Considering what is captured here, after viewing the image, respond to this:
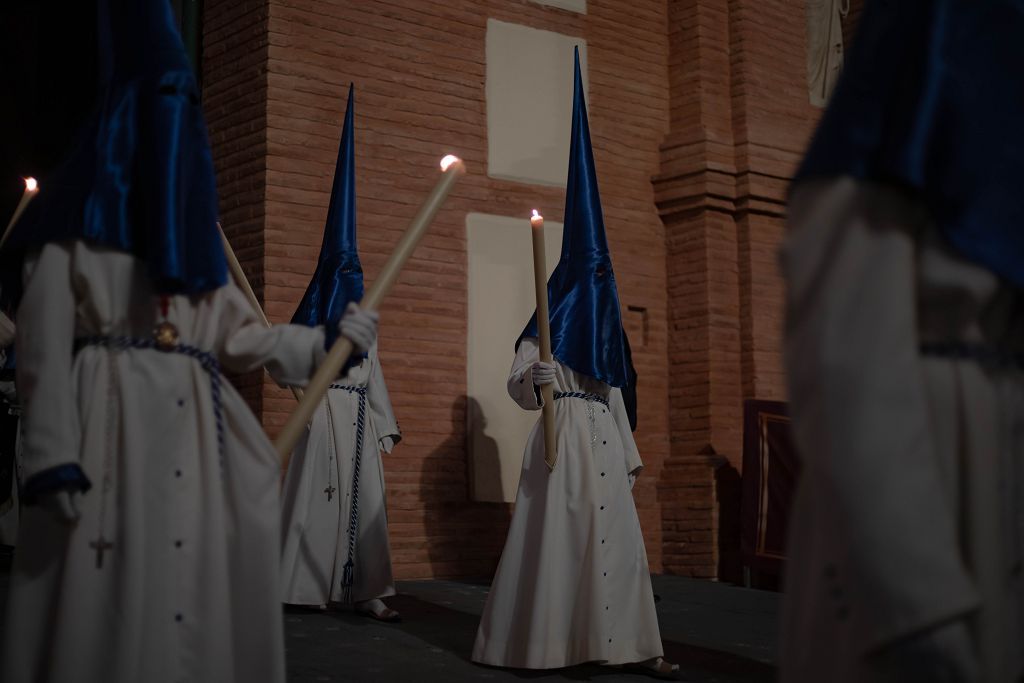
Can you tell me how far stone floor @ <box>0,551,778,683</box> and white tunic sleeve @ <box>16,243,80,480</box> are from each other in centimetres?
242

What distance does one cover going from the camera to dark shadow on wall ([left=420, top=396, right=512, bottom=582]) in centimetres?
939

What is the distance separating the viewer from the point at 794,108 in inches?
448

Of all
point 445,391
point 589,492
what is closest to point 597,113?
point 445,391

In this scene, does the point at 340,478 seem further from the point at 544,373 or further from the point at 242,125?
the point at 242,125

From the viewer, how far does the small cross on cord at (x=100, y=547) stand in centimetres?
282

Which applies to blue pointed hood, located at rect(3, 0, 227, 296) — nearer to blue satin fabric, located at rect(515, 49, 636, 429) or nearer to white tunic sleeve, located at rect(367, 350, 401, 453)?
blue satin fabric, located at rect(515, 49, 636, 429)

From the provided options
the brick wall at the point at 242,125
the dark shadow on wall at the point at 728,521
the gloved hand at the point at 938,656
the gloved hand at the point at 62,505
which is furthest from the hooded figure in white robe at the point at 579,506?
the dark shadow on wall at the point at 728,521

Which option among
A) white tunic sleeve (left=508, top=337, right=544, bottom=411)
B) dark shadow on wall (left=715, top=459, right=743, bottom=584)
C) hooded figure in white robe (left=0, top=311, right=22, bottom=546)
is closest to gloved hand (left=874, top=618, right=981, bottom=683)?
white tunic sleeve (left=508, top=337, right=544, bottom=411)

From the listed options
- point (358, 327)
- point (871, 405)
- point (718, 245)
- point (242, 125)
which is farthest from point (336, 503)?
point (871, 405)

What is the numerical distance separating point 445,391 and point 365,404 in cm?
194

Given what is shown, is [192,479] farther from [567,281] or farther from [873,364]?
[567,281]

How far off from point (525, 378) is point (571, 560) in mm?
953

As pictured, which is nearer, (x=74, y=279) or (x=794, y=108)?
(x=74, y=279)

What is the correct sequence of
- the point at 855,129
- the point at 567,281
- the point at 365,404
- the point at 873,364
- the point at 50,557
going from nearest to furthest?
the point at 873,364
the point at 855,129
the point at 50,557
the point at 567,281
the point at 365,404
